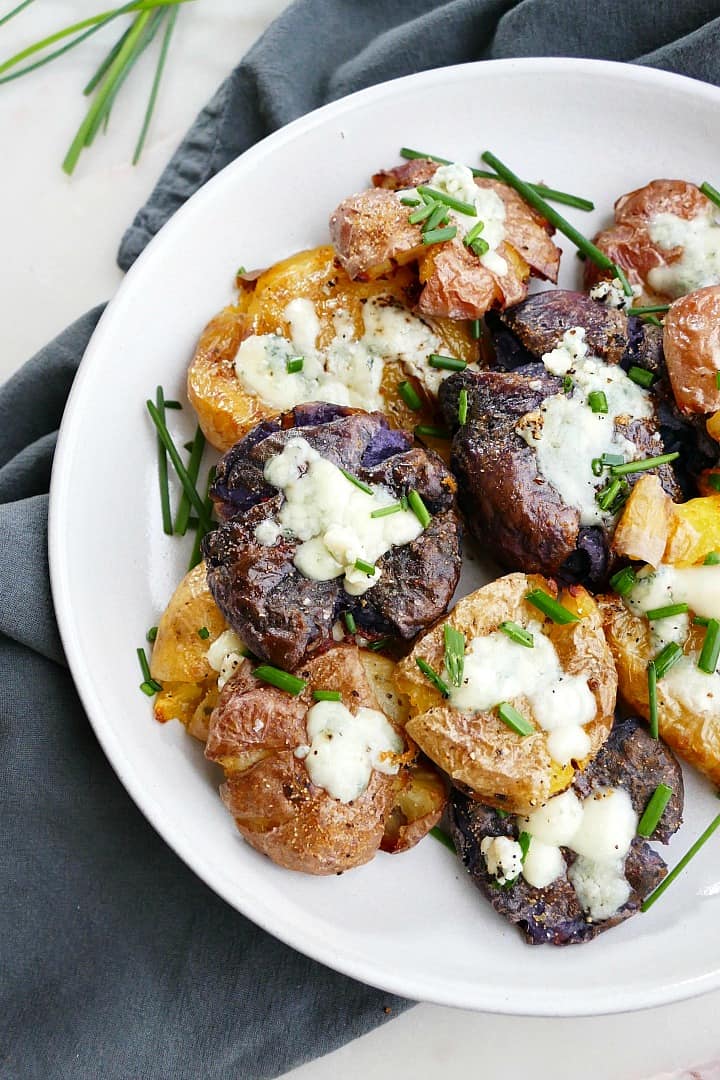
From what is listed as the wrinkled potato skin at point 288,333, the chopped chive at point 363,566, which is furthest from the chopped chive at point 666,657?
the wrinkled potato skin at point 288,333

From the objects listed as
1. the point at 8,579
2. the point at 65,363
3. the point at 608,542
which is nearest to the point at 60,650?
the point at 8,579

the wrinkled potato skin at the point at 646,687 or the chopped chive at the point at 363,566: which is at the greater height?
the chopped chive at the point at 363,566

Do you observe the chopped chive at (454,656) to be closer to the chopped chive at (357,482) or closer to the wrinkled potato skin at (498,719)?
the wrinkled potato skin at (498,719)

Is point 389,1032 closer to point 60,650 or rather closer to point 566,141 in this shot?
point 60,650

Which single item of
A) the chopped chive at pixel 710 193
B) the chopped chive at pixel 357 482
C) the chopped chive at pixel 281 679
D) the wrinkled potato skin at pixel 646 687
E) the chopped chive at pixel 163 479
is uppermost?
the chopped chive at pixel 710 193

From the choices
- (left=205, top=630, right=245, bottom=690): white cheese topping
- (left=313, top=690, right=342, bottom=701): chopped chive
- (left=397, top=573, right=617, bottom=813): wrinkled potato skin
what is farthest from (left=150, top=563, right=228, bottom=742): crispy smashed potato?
(left=397, top=573, right=617, bottom=813): wrinkled potato skin

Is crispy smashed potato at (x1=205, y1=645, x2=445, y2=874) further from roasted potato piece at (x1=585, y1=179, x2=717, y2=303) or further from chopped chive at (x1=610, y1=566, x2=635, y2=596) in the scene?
roasted potato piece at (x1=585, y1=179, x2=717, y2=303)
